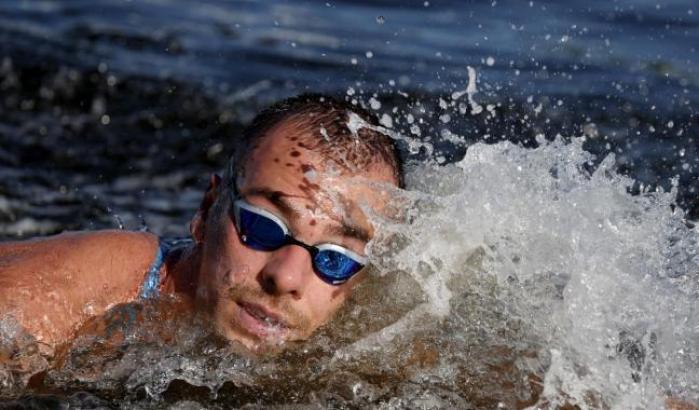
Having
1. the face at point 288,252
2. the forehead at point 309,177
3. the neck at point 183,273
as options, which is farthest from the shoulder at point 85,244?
the forehead at point 309,177

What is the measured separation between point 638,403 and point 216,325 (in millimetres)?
1610

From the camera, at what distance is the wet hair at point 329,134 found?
471cm

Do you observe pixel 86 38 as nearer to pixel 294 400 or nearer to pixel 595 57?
pixel 595 57

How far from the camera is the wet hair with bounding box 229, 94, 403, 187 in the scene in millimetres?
4707

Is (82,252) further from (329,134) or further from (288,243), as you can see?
(329,134)

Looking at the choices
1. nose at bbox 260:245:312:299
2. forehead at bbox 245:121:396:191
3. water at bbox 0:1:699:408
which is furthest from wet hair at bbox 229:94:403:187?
nose at bbox 260:245:312:299

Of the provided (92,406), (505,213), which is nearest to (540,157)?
(505,213)

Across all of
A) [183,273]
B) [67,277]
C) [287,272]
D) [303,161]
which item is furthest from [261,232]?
[67,277]

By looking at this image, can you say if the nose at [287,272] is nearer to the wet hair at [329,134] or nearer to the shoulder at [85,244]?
the wet hair at [329,134]

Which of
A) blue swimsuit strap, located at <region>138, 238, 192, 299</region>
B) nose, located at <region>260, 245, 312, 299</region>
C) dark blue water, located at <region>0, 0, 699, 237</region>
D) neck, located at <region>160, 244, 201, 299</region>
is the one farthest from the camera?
dark blue water, located at <region>0, 0, 699, 237</region>

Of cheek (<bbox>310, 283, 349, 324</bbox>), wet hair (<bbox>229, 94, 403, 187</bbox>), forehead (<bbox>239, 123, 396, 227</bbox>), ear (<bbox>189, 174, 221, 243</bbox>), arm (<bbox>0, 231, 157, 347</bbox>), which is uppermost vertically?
wet hair (<bbox>229, 94, 403, 187</bbox>)

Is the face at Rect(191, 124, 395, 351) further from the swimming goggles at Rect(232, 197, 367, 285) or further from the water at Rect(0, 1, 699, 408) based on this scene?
the water at Rect(0, 1, 699, 408)

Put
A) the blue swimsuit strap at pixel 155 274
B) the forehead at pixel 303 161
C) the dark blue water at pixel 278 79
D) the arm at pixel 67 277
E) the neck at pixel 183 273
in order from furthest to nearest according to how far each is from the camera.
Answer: the dark blue water at pixel 278 79 < the blue swimsuit strap at pixel 155 274 < the neck at pixel 183 273 < the arm at pixel 67 277 < the forehead at pixel 303 161

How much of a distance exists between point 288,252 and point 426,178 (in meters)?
1.08
